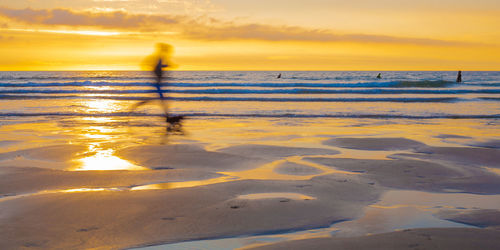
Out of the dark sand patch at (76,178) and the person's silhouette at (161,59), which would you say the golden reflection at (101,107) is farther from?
the dark sand patch at (76,178)

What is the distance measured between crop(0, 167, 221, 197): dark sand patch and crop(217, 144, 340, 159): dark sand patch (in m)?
1.55

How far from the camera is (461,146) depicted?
8.22 m

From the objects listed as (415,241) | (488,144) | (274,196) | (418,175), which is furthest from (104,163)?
(488,144)

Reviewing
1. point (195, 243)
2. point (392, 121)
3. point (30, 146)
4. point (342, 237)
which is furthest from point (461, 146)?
point (30, 146)

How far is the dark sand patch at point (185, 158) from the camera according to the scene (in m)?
6.47

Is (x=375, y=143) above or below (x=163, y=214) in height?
above

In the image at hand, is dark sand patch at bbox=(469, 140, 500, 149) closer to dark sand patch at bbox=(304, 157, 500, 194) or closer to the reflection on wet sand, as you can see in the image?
dark sand patch at bbox=(304, 157, 500, 194)

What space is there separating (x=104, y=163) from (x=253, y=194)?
8.83ft

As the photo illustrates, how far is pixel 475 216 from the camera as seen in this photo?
4129mm

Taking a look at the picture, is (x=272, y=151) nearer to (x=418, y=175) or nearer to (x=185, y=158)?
(x=185, y=158)

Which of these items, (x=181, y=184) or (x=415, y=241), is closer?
(x=415, y=241)

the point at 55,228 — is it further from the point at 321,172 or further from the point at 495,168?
the point at 495,168

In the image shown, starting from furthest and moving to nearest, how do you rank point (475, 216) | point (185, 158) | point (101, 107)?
point (101, 107) → point (185, 158) → point (475, 216)

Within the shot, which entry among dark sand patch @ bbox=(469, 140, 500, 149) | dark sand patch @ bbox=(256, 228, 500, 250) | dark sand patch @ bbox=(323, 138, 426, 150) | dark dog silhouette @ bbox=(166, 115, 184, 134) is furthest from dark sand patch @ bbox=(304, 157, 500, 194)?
dark dog silhouette @ bbox=(166, 115, 184, 134)
